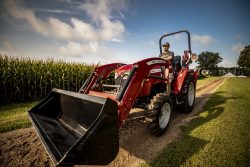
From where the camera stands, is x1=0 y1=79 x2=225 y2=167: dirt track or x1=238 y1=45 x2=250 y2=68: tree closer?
x1=0 y1=79 x2=225 y2=167: dirt track

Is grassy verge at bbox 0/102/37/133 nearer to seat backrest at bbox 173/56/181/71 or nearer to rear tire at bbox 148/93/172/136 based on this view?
rear tire at bbox 148/93/172/136

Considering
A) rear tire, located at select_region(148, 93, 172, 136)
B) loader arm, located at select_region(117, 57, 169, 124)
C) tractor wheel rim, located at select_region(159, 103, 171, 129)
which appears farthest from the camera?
tractor wheel rim, located at select_region(159, 103, 171, 129)

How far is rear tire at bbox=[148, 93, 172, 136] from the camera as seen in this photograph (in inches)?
148

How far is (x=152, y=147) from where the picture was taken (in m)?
3.62

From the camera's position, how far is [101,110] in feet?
7.54

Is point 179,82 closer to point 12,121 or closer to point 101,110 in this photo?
point 101,110

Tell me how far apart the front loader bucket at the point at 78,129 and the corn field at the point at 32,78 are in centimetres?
508

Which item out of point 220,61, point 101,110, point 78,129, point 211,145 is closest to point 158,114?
point 211,145

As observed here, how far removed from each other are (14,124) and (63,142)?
9.24ft

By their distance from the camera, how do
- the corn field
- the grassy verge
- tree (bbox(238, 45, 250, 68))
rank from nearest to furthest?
the grassy verge, the corn field, tree (bbox(238, 45, 250, 68))

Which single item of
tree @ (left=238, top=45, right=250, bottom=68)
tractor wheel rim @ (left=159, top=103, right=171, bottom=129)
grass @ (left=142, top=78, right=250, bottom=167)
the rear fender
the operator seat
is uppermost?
tree @ (left=238, top=45, right=250, bottom=68)

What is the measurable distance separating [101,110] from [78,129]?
4.16 feet

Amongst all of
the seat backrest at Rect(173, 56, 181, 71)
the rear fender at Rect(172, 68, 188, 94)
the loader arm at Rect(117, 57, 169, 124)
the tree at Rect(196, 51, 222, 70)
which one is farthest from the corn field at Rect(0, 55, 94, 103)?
the tree at Rect(196, 51, 222, 70)

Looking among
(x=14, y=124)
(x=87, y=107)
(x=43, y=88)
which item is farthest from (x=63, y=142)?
(x=43, y=88)
